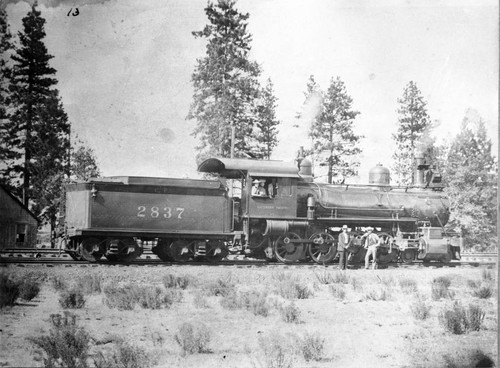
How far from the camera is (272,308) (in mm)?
10172

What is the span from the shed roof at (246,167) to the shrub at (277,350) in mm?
7768

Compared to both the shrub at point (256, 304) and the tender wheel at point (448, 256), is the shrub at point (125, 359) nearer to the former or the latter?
the shrub at point (256, 304)

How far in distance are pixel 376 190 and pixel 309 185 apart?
102 inches

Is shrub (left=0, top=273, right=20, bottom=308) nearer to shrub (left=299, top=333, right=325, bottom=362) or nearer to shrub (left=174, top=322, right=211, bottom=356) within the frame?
shrub (left=174, top=322, right=211, bottom=356)

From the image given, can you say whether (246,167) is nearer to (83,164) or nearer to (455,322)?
(83,164)

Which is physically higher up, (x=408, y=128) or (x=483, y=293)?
(x=408, y=128)

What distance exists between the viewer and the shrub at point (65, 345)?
7.48m

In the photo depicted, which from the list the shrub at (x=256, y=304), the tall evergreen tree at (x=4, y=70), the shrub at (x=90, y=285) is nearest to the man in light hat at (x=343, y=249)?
the shrub at (x=256, y=304)

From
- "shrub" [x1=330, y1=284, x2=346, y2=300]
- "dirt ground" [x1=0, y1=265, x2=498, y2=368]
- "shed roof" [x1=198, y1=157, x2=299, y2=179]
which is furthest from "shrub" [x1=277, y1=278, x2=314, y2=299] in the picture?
"shed roof" [x1=198, y1=157, x2=299, y2=179]

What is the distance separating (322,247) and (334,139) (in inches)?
307

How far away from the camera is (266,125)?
61.5ft

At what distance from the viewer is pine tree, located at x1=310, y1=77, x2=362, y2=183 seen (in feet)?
68.8

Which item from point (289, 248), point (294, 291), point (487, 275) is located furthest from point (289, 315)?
point (487, 275)

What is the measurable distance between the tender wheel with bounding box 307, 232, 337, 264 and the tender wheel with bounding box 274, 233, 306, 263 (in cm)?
34
